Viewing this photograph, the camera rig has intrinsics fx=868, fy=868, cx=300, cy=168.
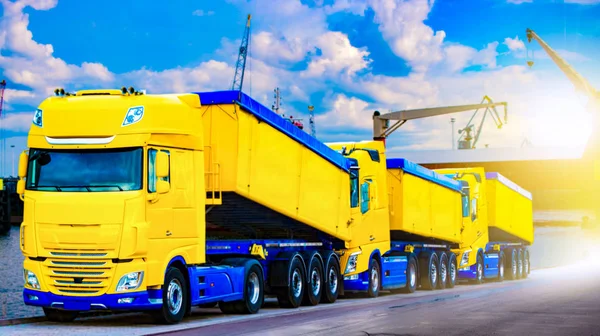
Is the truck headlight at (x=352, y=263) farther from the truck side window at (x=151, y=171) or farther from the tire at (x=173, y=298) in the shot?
the truck side window at (x=151, y=171)

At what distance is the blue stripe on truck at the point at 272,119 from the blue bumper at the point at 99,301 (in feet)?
13.0

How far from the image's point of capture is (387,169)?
89.1 ft

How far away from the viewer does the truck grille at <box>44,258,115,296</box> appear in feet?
46.1

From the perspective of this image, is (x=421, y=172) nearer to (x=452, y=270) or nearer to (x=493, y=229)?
(x=452, y=270)

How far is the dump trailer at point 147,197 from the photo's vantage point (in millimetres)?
14094

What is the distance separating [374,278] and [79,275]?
12.4 m

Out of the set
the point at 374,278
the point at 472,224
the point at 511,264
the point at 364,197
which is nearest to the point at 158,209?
the point at 364,197

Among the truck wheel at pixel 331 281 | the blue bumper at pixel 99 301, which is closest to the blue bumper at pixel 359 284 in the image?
the truck wheel at pixel 331 281

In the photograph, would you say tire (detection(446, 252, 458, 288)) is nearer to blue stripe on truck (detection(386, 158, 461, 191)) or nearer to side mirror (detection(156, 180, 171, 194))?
blue stripe on truck (detection(386, 158, 461, 191))

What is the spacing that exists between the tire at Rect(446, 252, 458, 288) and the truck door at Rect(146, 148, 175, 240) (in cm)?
1845

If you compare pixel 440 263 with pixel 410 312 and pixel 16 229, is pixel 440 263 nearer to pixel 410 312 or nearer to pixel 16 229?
pixel 410 312

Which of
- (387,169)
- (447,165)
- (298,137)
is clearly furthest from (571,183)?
(298,137)

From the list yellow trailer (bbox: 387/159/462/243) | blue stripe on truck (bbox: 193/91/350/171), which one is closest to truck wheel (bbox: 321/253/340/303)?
blue stripe on truck (bbox: 193/91/350/171)

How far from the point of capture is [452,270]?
32.3 metres
